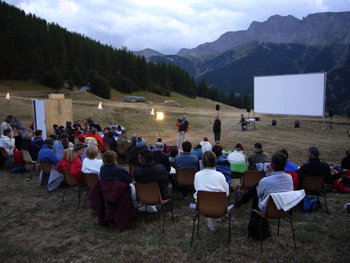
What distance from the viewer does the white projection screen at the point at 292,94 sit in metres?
18.8

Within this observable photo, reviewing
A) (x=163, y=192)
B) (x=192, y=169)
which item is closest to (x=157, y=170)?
(x=163, y=192)

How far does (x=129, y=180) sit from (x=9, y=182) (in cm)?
483

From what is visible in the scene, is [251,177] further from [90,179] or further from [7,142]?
[7,142]

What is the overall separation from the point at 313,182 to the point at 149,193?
3471 millimetres

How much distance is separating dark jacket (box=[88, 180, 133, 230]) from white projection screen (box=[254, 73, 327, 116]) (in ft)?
63.0

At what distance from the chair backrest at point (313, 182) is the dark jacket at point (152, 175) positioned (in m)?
2.97

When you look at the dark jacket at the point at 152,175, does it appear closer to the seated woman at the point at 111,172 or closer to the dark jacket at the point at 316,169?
the seated woman at the point at 111,172

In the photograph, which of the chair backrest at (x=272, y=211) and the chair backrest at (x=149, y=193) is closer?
the chair backrest at (x=272, y=211)

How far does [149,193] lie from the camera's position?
414cm

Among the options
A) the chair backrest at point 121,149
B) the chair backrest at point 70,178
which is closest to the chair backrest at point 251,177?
the chair backrest at point 70,178

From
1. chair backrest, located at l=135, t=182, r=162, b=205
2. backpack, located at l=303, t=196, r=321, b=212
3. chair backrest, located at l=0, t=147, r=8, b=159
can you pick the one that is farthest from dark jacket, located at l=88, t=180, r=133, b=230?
chair backrest, located at l=0, t=147, r=8, b=159

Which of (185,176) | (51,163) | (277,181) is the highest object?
(277,181)

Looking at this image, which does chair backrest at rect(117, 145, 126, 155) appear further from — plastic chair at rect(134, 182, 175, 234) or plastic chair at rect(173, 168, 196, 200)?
plastic chair at rect(134, 182, 175, 234)

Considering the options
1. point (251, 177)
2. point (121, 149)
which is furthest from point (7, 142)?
point (251, 177)
